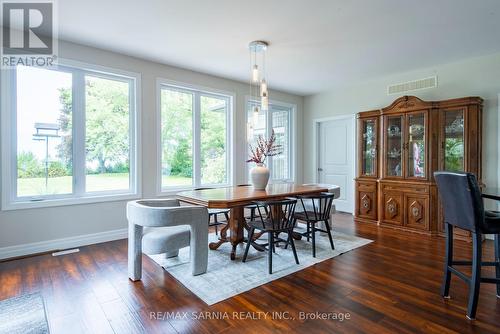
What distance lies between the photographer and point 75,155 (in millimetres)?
3545

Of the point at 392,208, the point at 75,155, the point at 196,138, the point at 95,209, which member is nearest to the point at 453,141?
the point at 392,208

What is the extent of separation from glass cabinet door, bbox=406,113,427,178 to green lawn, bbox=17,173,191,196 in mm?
3914

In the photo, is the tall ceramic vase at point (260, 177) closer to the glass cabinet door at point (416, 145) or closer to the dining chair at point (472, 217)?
the dining chair at point (472, 217)

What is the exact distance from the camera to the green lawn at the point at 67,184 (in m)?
3.25

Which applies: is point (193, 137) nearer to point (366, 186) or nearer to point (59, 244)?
point (59, 244)

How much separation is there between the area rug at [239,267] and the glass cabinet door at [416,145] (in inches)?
58.6

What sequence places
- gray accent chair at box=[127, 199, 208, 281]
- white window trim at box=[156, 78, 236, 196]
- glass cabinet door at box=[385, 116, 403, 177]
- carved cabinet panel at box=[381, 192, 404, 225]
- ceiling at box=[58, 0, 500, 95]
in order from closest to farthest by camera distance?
gray accent chair at box=[127, 199, 208, 281] → ceiling at box=[58, 0, 500, 95] → white window trim at box=[156, 78, 236, 196] → carved cabinet panel at box=[381, 192, 404, 225] → glass cabinet door at box=[385, 116, 403, 177]

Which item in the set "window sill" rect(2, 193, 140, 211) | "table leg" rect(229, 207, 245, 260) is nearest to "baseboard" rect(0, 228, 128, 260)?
"window sill" rect(2, 193, 140, 211)

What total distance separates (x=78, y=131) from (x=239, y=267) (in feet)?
8.98

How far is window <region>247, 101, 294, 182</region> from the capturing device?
5898 mm

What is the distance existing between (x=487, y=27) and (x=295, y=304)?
361 centimetres

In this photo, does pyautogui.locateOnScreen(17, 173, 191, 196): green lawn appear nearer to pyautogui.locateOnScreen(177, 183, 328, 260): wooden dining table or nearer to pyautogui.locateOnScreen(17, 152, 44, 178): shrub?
pyautogui.locateOnScreen(17, 152, 44, 178): shrub

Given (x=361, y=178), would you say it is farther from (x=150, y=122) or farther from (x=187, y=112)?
(x=150, y=122)

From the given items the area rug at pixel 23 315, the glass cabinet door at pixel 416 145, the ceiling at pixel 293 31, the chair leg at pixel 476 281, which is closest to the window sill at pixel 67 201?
the area rug at pixel 23 315
